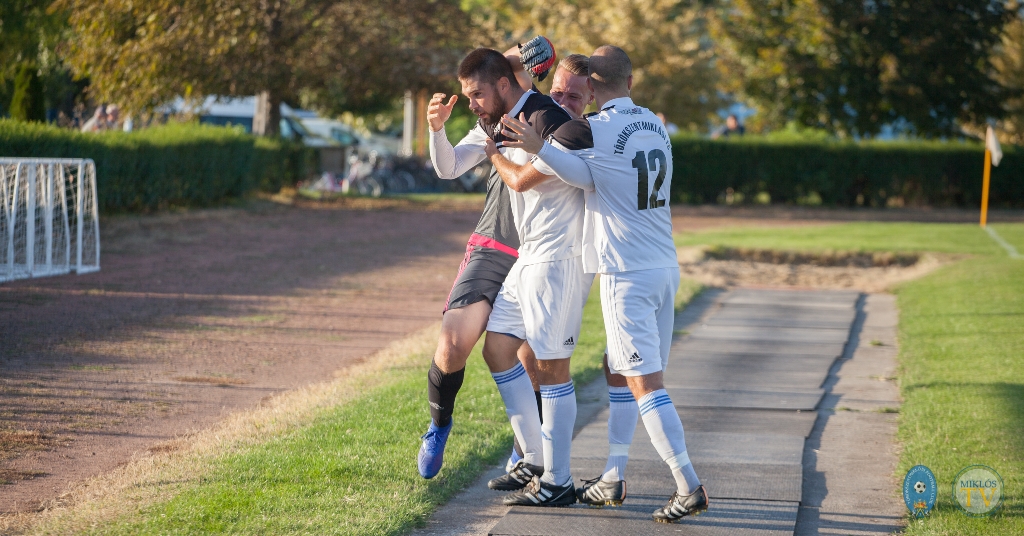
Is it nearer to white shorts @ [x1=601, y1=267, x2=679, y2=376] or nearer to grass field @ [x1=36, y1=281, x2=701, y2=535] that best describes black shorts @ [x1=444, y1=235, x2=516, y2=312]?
white shorts @ [x1=601, y1=267, x2=679, y2=376]

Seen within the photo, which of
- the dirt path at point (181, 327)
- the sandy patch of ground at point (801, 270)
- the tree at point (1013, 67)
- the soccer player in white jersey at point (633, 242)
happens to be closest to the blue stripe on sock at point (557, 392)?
the soccer player in white jersey at point (633, 242)

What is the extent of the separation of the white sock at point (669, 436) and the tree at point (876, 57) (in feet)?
82.5

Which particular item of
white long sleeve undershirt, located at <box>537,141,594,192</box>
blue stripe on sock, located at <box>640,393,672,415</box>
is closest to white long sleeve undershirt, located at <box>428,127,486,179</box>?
white long sleeve undershirt, located at <box>537,141,594,192</box>

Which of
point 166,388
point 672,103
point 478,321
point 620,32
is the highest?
point 620,32

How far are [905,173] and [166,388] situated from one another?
23839 millimetres

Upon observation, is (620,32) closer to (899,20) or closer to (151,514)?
(899,20)

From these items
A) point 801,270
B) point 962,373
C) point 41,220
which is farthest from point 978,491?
point 801,270

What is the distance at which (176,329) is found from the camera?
878 cm

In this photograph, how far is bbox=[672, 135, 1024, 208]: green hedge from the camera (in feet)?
86.5

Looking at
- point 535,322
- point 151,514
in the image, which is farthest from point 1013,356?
point 151,514

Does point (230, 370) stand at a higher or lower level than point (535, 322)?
lower

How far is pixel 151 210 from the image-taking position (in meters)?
17.3

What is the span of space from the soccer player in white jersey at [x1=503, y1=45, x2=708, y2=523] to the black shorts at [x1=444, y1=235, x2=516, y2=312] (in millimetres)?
511

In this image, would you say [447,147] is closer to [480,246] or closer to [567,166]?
[480,246]
